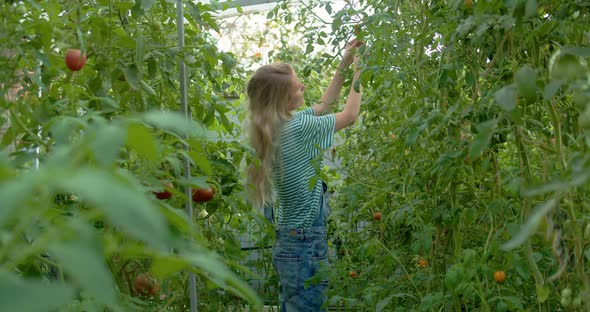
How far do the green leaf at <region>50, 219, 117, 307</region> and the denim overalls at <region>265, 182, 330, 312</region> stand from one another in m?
2.08

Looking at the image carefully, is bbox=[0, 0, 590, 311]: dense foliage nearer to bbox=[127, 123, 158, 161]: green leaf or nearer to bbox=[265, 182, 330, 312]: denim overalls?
bbox=[127, 123, 158, 161]: green leaf

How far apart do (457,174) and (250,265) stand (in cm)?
153

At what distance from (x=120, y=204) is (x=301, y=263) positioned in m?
2.16

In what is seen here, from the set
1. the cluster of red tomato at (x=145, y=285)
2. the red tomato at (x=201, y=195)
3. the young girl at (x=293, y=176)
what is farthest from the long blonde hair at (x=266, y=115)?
the cluster of red tomato at (x=145, y=285)

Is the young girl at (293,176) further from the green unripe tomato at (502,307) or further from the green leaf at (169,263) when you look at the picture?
the green leaf at (169,263)

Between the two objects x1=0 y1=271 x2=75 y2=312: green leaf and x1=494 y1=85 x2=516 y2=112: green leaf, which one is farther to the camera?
x1=494 y1=85 x2=516 y2=112: green leaf

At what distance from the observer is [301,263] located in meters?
2.50

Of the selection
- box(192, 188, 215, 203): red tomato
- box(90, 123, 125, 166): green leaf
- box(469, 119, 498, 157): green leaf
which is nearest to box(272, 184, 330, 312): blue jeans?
box(192, 188, 215, 203): red tomato

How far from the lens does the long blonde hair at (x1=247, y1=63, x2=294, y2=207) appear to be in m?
2.58

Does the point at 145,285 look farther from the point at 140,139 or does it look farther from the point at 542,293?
the point at 140,139

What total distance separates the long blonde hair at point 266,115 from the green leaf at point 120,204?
215 cm

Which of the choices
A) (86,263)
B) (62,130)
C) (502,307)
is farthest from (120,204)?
(502,307)

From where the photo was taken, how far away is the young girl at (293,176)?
8.28ft

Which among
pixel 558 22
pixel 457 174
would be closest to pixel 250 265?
pixel 457 174
